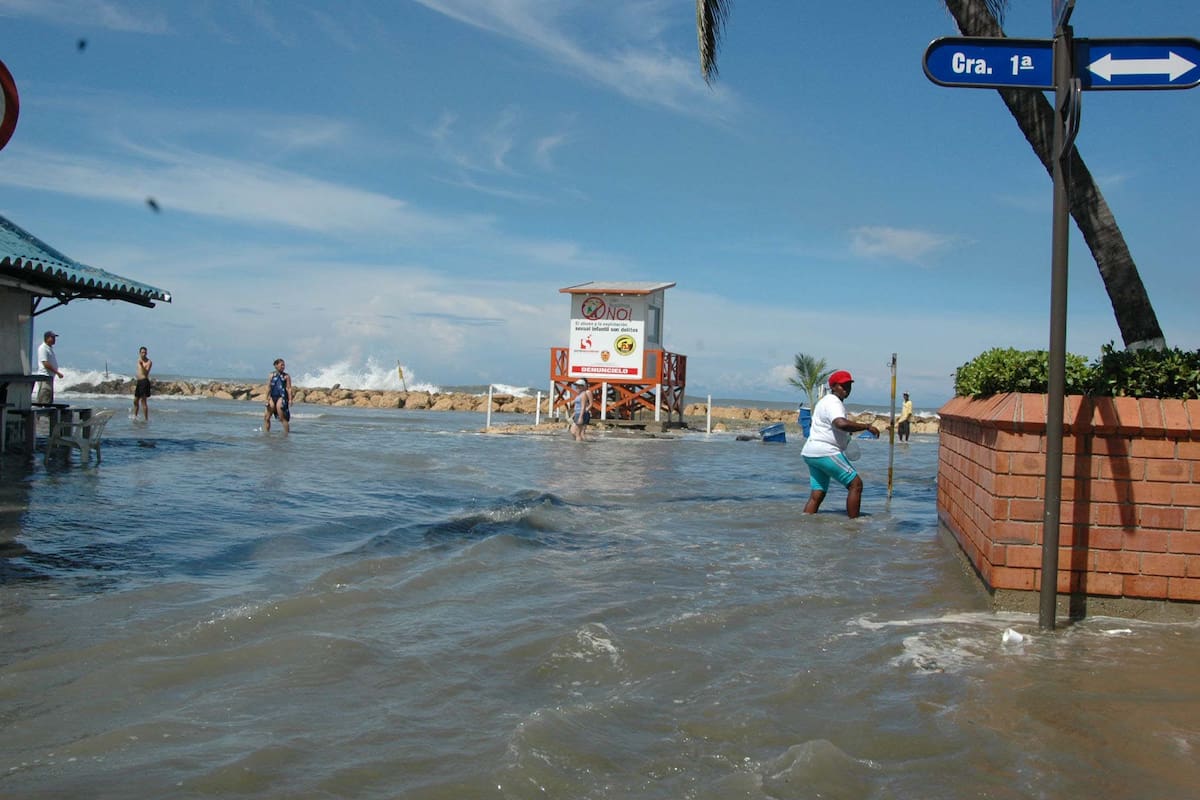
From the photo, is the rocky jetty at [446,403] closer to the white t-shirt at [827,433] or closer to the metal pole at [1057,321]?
the white t-shirt at [827,433]

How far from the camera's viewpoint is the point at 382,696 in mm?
4406

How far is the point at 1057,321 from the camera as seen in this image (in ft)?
17.0

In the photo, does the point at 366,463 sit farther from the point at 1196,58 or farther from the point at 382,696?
the point at 1196,58

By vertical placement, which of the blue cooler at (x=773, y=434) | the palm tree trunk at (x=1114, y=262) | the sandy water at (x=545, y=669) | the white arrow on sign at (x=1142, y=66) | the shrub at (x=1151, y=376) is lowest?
the sandy water at (x=545, y=669)

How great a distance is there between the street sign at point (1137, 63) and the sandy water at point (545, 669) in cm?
304

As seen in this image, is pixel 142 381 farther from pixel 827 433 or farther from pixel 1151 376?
pixel 1151 376

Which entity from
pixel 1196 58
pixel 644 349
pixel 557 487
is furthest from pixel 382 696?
pixel 644 349

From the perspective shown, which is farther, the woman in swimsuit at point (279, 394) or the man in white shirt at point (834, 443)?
the woman in swimsuit at point (279, 394)

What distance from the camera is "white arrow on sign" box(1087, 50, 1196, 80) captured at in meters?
5.27

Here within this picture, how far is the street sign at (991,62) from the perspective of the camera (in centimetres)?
542

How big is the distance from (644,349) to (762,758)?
92.4 ft

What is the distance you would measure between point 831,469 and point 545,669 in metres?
6.58

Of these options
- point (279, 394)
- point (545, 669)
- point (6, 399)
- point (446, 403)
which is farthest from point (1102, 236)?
point (446, 403)

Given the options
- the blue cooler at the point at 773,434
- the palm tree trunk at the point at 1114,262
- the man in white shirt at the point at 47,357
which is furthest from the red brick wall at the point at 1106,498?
the blue cooler at the point at 773,434
